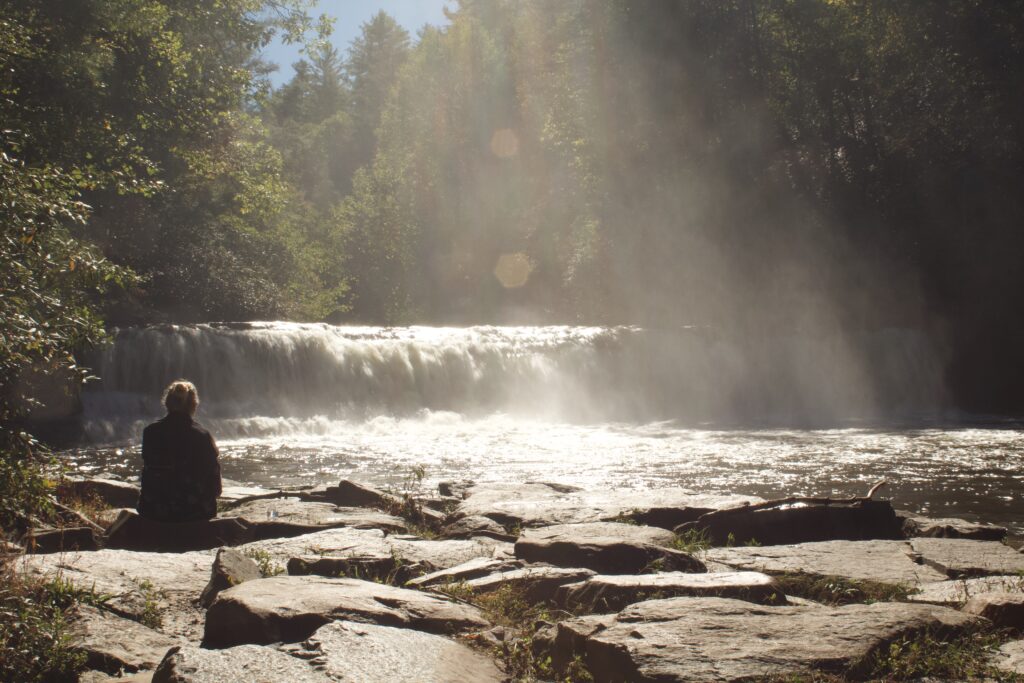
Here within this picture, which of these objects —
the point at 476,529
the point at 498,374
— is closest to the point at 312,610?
the point at 476,529

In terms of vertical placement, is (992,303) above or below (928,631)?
above

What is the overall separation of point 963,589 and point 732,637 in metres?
2.09

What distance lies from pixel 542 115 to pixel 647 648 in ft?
137

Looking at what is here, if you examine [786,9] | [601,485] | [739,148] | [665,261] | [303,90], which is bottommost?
[601,485]

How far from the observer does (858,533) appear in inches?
307

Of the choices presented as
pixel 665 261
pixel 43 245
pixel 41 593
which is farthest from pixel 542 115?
pixel 41 593

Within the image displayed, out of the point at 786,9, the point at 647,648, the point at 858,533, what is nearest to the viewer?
the point at 647,648

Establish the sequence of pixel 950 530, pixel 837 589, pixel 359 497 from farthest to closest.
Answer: pixel 359 497, pixel 950 530, pixel 837 589

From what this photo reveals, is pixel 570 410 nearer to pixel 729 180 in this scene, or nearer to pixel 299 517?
pixel 729 180

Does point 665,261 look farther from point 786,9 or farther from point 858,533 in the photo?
point 858,533

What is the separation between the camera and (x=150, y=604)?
16.9 feet

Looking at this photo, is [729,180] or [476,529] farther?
[729,180]

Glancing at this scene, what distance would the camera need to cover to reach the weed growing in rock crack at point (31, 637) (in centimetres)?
407

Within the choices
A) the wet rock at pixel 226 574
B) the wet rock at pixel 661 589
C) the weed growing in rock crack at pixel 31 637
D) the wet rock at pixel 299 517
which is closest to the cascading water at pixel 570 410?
the wet rock at pixel 299 517
